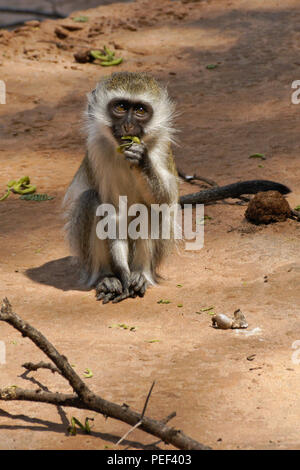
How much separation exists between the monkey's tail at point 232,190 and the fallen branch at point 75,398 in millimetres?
3367

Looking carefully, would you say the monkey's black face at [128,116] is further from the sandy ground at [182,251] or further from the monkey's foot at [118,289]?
the sandy ground at [182,251]

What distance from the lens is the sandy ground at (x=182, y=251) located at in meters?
3.47

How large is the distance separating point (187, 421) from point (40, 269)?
265 centimetres

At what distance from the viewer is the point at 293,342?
420 centimetres

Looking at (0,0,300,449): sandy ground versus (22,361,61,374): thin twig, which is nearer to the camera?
(0,0,300,449): sandy ground

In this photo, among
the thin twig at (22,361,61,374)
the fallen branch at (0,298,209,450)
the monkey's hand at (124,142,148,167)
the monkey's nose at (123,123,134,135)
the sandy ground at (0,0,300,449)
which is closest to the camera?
the fallen branch at (0,298,209,450)

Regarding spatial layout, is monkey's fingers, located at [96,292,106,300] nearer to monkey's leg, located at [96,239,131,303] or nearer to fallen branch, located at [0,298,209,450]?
monkey's leg, located at [96,239,131,303]

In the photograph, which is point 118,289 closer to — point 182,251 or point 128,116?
point 182,251

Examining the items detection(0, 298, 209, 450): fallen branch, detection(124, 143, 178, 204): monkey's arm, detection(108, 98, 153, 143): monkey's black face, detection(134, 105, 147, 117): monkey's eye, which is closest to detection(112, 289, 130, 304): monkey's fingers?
detection(124, 143, 178, 204): monkey's arm

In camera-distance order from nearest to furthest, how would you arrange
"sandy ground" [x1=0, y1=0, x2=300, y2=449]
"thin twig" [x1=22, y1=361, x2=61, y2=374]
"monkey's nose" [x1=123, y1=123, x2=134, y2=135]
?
"sandy ground" [x1=0, y1=0, x2=300, y2=449]
"thin twig" [x1=22, y1=361, x2=61, y2=374]
"monkey's nose" [x1=123, y1=123, x2=134, y2=135]

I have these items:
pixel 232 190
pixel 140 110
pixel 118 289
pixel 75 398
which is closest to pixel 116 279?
pixel 118 289

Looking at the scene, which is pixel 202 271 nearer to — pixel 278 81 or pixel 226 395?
pixel 226 395

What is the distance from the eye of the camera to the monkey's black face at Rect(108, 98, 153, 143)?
197 inches

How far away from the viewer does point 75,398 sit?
3.25 meters
